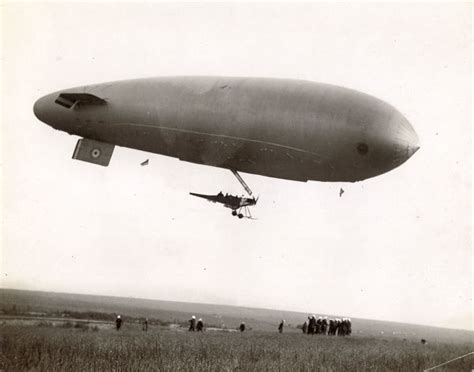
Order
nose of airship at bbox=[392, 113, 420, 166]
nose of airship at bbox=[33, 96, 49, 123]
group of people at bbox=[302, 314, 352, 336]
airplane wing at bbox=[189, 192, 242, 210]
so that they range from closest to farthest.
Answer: nose of airship at bbox=[392, 113, 420, 166] → airplane wing at bbox=[189, 192, 242, 210] → nose of airship at bbox=[33, 96, 49, 123] → group of people at bbox=[302, 314, 352, 336]

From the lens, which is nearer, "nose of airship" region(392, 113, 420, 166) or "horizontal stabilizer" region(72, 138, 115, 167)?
"nose of airship" region(392, 113, 420, 166)

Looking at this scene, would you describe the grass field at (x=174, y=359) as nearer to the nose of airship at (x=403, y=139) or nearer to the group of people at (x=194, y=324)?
the nose of airship at (x=403, y=139)

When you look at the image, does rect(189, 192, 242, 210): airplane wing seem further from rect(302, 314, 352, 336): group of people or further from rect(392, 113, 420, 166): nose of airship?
rect(302, 314, 352, 336): group of people

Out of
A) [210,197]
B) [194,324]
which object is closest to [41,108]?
[210,197]

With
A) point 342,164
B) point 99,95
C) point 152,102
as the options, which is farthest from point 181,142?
point 342,164

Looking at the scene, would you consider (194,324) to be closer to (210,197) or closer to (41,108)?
(210,197)

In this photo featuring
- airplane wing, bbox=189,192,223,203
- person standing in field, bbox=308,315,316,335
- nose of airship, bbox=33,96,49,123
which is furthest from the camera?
person standing in field, bbox=308,315,316,335

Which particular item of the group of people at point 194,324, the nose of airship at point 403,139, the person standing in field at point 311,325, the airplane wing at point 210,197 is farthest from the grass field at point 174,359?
the person standing in field at point 311,325

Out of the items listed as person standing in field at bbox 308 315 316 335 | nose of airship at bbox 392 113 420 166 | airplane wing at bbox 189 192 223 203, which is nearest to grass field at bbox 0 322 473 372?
airplane wing at bbox 189 192 223 203

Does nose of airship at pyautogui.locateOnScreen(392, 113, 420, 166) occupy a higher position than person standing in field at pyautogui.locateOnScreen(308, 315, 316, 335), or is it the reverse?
nose of airship at pyautogui.locateOnScreen(392, 113, 420, 166)
